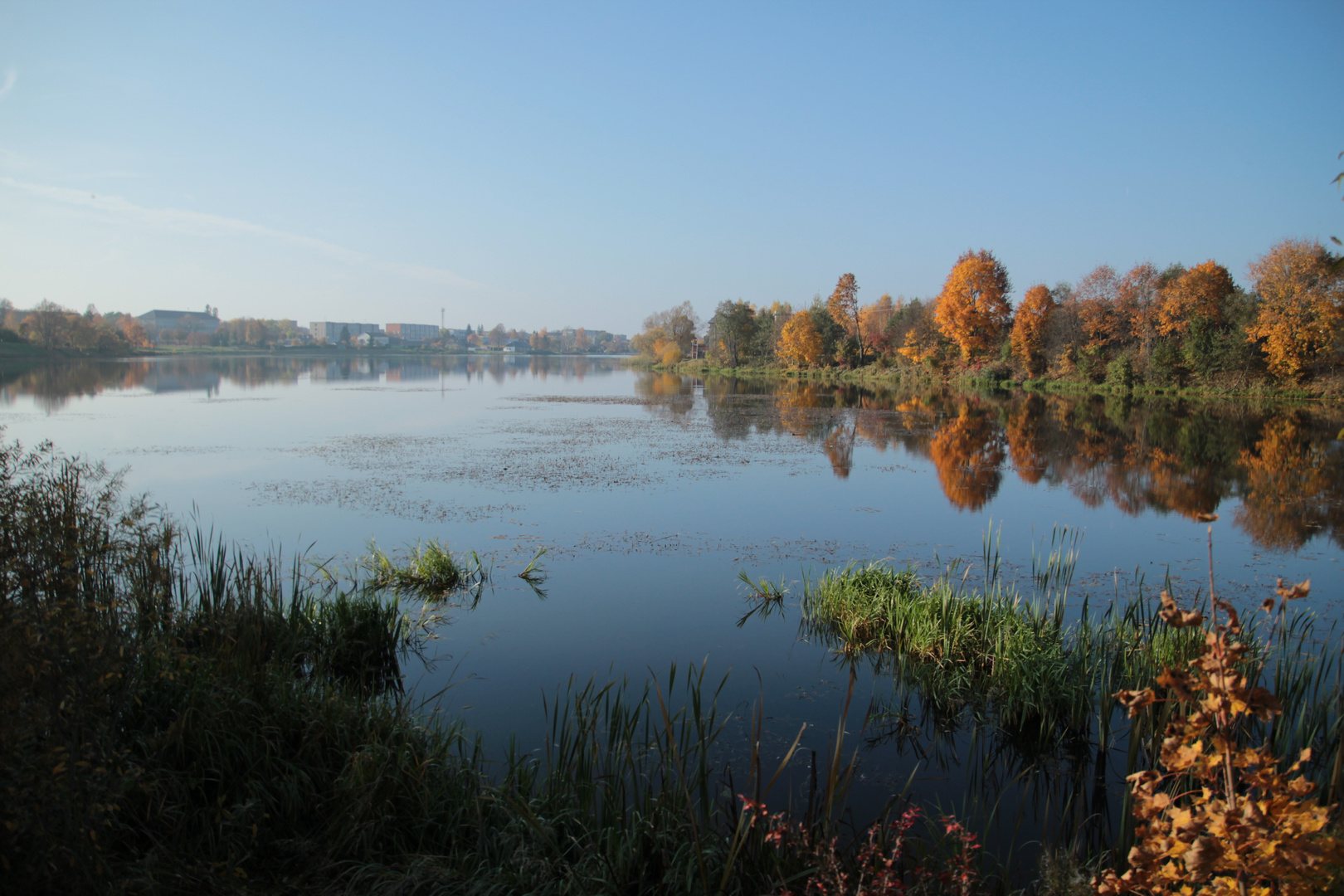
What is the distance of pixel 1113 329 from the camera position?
39.8 m

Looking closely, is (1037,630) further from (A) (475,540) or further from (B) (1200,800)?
(A) (475,540)

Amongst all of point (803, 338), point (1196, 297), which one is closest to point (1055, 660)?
point (1196, 297)

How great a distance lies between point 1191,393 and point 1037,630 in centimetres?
3648

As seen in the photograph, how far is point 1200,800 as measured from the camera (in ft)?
6.91

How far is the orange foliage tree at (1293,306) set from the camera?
29025mm

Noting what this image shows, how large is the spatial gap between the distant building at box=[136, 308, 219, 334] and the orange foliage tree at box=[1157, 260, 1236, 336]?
14193 cm

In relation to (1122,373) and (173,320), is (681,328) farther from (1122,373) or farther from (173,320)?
(173,320)

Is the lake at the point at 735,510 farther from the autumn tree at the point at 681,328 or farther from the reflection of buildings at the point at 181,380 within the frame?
the autumn tree at the point at 681,328

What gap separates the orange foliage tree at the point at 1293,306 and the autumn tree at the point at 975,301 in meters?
13.4

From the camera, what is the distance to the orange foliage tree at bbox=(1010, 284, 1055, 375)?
4338cm

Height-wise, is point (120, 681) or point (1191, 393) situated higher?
point (1191, 393)

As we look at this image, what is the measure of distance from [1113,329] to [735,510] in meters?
37.7

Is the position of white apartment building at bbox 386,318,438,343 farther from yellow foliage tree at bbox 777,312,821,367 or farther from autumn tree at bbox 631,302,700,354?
yellow foliage tree at bbox 777,312,821,367

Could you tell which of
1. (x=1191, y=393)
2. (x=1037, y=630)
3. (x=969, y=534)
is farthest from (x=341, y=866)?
(x=1191, y=393)
